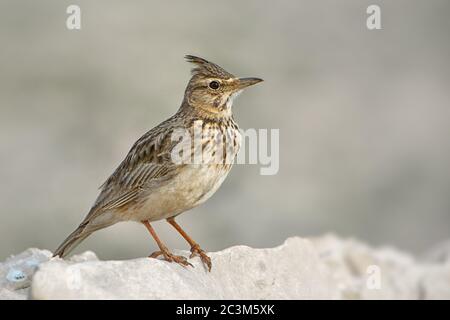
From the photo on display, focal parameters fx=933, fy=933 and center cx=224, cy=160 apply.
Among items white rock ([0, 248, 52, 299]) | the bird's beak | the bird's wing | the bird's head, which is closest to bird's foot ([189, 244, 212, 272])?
the bird's wing

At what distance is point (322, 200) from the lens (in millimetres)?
13555

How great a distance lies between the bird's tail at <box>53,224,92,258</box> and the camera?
23.3 ft

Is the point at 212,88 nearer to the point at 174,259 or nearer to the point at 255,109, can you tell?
the point at 174,259

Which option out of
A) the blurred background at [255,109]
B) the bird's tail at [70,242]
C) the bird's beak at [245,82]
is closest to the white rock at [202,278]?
the bird's tail at [70,242]

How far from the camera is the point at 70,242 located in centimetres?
712

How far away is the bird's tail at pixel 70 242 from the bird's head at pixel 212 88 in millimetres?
1302

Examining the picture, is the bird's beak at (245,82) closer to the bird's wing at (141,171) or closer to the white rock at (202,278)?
the bird's wing at (141,171)

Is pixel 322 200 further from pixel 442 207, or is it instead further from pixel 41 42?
pixel 41 42

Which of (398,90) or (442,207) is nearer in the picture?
(442,207)

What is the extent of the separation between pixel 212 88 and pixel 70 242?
Answer: 5.33ft

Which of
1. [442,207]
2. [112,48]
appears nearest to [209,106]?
[442,207]

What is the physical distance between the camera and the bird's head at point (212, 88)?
7281 mm
